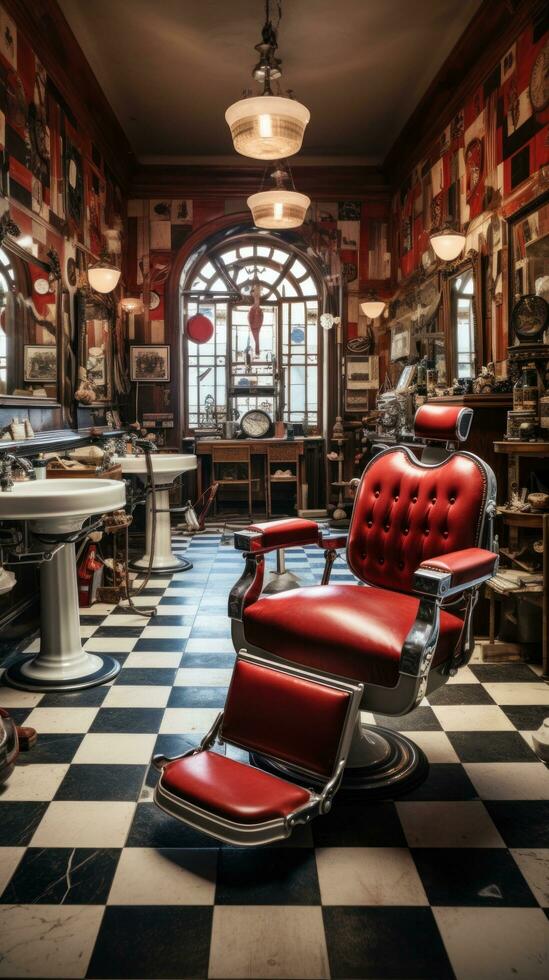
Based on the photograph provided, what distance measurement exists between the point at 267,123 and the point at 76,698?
3.22 metres

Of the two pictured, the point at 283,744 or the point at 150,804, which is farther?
the point at 150,804

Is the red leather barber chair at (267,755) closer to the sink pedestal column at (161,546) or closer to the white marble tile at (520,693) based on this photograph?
the white marble tile at (520,693)

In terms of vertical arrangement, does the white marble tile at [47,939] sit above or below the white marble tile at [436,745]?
above

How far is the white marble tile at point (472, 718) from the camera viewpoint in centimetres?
279

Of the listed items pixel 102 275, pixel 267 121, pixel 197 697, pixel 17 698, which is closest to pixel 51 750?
pixel 17 698

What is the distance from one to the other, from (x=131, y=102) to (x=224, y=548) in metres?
4.33

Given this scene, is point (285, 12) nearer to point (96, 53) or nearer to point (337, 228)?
point (96, 53)

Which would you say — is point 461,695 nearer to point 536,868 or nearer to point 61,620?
point 536,868

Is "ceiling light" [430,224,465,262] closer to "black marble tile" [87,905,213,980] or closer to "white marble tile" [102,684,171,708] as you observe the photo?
"white marble tile" [102,684,171,708]

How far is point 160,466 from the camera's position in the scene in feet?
17.6

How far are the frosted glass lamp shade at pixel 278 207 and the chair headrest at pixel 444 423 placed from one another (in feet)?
11.9

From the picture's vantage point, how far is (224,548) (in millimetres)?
6801

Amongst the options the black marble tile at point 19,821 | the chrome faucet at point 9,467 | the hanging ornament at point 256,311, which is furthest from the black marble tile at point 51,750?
the hanging ornament at point 256,311

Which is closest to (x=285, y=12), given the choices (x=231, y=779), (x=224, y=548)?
(x=224, y=548)
